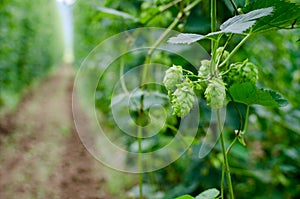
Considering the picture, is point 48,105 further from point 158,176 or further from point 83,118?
point 158,176

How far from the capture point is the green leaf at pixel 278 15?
0.43 meters

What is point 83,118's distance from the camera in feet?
19.2

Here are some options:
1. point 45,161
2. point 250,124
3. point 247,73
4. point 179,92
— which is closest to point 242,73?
point 247,73

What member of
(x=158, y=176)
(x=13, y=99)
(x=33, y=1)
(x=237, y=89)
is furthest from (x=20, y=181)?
(x=33, y=1)

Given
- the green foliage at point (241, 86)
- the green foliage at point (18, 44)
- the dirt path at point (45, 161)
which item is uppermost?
the green foliage at point (18, 44)

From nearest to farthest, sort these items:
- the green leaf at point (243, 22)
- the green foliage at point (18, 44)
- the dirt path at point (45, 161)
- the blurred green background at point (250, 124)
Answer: the green leaf at point (243, 22)
the blurred green background at point (250, 124)
the dirt path at point (45, 161)
the green foliage at point (18, 44)

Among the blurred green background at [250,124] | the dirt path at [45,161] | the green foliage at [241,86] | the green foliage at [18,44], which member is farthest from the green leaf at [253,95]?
the green foliage at [18,44]

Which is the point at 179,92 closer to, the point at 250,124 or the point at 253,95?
the point at 253,95

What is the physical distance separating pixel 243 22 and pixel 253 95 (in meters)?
0.11

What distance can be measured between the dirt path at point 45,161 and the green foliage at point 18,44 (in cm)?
53

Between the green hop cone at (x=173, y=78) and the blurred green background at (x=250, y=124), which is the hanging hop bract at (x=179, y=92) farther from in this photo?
the blurred green background at (x=250, y=124)

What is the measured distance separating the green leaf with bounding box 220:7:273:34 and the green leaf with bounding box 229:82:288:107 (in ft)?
0.27

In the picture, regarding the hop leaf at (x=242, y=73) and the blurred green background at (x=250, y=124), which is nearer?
the hop leaf at (x=242, y=73)

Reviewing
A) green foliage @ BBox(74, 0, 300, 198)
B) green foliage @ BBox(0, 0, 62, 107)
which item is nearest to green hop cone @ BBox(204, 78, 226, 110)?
green foliage @ BBox(74, 0, 300, 198)
